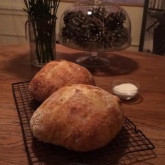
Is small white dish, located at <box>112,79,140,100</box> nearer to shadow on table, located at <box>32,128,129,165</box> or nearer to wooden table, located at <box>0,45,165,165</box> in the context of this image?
wooden table, located at <box>0,45,165,165</box>

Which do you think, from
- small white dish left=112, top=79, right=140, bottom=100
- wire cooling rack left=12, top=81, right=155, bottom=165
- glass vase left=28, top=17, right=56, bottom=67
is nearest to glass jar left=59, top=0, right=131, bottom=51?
glass vase left=28, top=17, right=56, bottom=67

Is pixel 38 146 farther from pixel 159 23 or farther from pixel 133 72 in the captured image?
pixel 159 23

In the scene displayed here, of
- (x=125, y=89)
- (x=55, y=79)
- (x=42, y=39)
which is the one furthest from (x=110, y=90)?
(x=42, y=39)

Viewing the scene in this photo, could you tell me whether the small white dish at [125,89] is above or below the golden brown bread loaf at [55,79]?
below

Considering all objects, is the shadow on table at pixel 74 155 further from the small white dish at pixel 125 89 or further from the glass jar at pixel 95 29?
the glass jar at pixel 95 29

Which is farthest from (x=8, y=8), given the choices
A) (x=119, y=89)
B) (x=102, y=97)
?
(x=102, y=97)

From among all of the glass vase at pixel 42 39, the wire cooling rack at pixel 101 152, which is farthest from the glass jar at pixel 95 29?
the wire cooling rack at pixel 101 152

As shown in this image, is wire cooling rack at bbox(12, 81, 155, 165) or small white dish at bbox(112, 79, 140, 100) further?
small white dish at bbox(112, 79, 140, 100)
